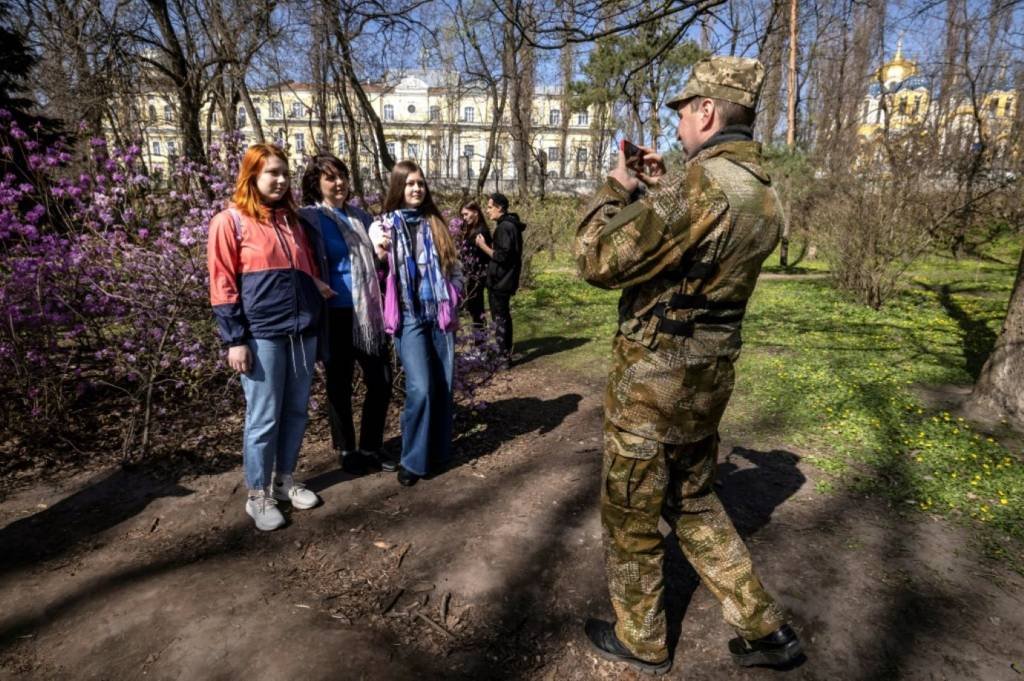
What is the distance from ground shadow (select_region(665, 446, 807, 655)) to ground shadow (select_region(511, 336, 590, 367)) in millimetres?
3389

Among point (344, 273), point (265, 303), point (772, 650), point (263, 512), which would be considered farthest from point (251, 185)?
point (772, 650)

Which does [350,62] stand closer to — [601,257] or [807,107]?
[601,257]

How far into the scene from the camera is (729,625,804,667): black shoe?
214 cm

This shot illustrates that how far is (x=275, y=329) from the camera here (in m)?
3.02

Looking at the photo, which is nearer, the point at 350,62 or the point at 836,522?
the point at 836,522

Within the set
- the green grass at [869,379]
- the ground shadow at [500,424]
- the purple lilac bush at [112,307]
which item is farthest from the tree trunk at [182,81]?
the ground shadow at [500,424]

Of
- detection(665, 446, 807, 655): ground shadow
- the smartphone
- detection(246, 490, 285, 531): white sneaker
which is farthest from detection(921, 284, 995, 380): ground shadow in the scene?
detection(246, 490, 285, 531): white sneaker

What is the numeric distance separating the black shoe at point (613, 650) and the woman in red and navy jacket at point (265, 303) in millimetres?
1884

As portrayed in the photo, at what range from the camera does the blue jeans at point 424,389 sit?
141 inches

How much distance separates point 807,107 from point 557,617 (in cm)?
3472

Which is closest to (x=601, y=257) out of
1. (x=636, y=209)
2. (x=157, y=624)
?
(x=636, y=209)

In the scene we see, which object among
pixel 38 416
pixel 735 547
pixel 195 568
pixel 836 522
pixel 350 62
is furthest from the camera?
pixel 350 62

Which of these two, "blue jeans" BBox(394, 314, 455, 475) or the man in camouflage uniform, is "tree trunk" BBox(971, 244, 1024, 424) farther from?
"blue jeans" BBox(394, 314, 455, 475)

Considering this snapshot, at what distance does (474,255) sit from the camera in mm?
6773
